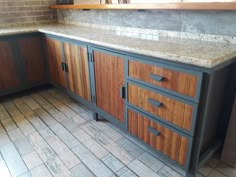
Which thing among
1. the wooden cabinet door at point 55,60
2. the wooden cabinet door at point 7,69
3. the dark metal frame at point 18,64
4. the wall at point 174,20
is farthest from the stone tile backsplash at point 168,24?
the wooden cabinet door at point 7,69

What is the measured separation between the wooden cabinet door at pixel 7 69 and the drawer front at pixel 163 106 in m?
1.73

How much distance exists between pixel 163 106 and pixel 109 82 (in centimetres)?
58

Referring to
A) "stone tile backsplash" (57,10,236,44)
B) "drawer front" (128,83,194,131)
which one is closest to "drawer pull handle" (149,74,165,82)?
"drawer front" (128,83,194,131)

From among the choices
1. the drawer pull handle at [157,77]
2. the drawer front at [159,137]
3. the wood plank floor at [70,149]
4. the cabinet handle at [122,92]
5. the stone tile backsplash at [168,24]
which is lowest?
the wood plank floor at [70,149]

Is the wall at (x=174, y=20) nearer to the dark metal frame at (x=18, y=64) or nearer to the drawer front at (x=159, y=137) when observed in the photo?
the drawer front at (x=159, y=137)

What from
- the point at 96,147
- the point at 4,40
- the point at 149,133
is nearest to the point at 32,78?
the point at 4,40

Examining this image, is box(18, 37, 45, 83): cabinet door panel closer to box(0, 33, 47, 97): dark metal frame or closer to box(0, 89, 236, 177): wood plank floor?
box(0, 33, 47, 97): dark metal frame

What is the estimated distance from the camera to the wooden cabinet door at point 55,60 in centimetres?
238

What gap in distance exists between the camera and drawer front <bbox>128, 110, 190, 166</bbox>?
133cm

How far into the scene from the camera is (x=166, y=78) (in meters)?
1.27

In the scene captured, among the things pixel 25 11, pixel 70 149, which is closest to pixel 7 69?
pixel 25 11

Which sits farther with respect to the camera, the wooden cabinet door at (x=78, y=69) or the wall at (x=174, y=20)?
the wooden cabinet door at (x=78, y=69)

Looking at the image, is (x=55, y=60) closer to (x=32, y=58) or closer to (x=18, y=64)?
(x=32, y=58)

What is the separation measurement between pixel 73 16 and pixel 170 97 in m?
2.19
